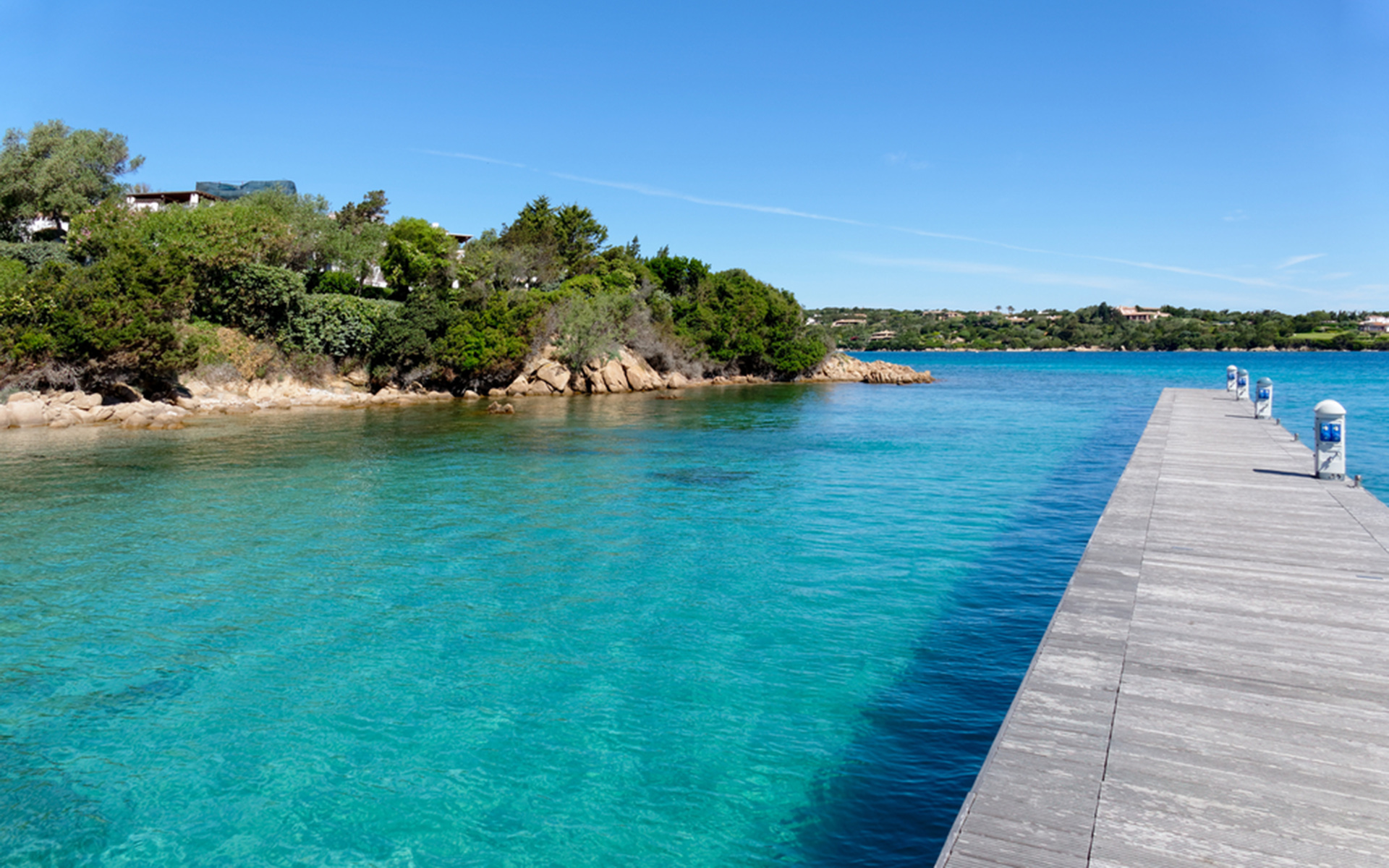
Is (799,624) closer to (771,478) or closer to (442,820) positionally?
(442,820)

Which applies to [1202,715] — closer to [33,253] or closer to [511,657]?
[511,657]

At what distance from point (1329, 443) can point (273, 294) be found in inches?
1662

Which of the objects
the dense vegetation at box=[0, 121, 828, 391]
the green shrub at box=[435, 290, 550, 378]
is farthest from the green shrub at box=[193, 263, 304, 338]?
the green shrub at box=[435, 290, 550, 378]

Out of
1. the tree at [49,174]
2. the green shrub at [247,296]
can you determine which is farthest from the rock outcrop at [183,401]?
the tree at [49,174]

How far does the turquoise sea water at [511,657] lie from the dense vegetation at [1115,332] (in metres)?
126

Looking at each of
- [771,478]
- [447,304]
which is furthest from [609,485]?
[447,304]

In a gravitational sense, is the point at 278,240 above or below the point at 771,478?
above

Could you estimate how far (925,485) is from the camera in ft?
63.1

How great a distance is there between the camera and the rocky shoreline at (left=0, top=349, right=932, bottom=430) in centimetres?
3047

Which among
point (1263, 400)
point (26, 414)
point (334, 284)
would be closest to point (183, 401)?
point (26, 414)

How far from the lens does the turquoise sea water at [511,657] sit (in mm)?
6043

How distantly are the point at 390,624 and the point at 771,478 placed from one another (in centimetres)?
1193

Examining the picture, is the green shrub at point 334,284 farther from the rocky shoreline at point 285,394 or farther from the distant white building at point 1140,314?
the distant white building at point 1140,314

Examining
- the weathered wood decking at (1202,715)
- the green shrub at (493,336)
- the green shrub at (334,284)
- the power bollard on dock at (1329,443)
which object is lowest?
the weathered wood decking at (1202,715)
